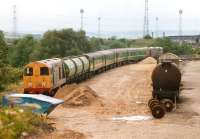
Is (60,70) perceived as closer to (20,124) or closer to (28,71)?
(28,71)

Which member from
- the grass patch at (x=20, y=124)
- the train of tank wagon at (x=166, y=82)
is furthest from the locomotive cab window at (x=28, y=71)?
the grass patch at (x=20, y=124)

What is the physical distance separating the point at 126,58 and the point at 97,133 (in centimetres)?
5387

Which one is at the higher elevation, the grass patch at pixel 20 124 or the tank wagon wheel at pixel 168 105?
the grass patch at pixel 20 124

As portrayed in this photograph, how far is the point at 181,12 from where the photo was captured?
12169 centimetres

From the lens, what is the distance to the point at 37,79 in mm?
35406

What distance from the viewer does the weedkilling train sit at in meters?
35.3

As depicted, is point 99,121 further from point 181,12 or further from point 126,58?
point 181,12

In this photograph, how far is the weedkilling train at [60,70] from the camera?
35.3 meters

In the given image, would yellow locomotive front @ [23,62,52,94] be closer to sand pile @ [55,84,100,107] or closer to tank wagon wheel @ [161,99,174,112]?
sand pile @ [55,84,100,107]

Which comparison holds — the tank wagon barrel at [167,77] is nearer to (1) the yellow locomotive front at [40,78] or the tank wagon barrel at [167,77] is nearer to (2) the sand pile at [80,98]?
(2) the sand pile at [80,98]

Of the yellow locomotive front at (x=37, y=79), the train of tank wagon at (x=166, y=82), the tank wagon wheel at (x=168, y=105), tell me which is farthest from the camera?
the yellow locomotive front at (x=37, y=79)

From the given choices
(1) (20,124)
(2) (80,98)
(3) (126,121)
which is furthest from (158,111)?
(1) (20,124)

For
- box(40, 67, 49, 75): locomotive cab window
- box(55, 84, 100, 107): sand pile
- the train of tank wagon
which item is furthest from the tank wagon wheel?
box(40, 67, 49, 75): locomotive cab window

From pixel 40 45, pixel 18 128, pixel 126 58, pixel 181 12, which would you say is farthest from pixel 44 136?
pixel 181 12
